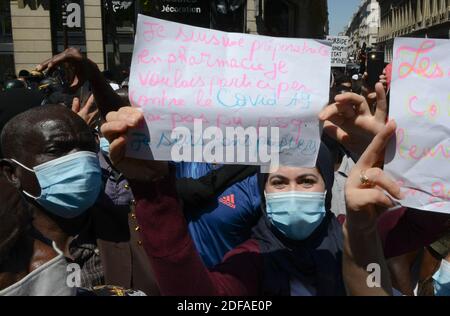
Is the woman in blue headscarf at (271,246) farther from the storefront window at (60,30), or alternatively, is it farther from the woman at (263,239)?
the storefront window at (60,30)

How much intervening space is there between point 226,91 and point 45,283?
82 cm

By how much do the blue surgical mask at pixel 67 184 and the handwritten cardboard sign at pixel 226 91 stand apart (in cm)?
72

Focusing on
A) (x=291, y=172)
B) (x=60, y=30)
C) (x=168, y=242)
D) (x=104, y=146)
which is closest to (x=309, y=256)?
(x=291, y=172)

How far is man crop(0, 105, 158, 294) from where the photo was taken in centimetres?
210

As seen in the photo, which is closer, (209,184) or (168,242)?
(168,242)

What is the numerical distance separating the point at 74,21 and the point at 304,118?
12.7 metres

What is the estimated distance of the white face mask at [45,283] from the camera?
1293 millimetres

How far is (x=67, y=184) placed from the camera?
2092 mm

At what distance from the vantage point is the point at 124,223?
2.29 meters

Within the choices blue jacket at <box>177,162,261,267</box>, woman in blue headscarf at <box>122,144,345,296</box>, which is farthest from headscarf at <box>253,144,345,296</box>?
blue jacket at <box>177,162,261,267</box>

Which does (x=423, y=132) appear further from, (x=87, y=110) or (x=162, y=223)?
(x=87, y=110)

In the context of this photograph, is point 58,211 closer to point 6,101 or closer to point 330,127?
point 6,101

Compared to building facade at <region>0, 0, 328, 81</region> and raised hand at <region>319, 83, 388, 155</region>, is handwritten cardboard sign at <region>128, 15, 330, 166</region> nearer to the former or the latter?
raised hand at <region>319, 83, 388, 155</region>

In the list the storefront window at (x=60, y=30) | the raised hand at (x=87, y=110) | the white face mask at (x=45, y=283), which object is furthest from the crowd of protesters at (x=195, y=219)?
the storefront window at (x=60, y=30)
